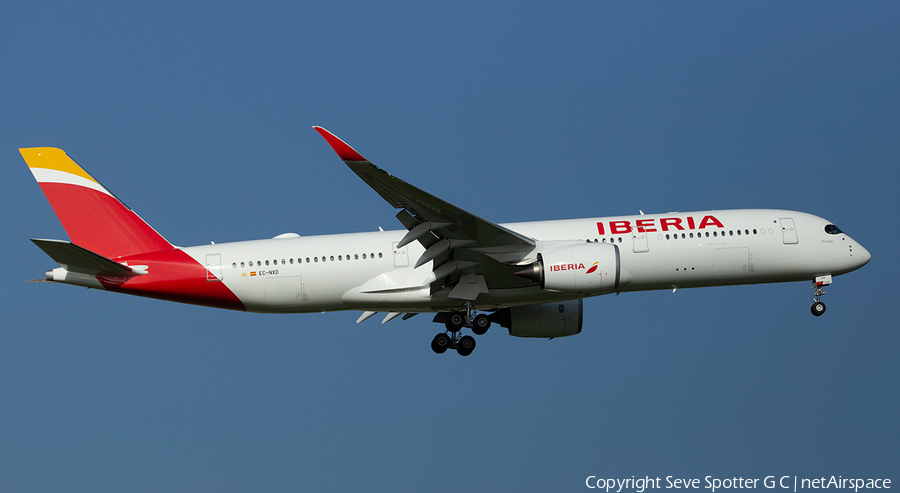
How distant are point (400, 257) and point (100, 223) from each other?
1028cm

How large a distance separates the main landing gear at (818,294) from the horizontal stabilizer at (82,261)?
22.8m

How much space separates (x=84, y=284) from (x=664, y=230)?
18.5 meters

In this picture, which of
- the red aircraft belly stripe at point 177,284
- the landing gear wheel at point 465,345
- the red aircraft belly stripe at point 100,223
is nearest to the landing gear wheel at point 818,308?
the landing gear wheel at point 465,345

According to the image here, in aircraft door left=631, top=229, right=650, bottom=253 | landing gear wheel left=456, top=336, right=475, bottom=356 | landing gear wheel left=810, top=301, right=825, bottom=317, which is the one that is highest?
aircraft door left=631, top=229, right=650, bottom=253

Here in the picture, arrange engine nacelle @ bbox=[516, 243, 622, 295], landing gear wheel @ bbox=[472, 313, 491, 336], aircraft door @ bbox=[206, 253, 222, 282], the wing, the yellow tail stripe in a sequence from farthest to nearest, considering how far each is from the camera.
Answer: landing gear wheel @ bbox=[472, 313, 491, 336] → the yellow tail stripe → aircraft door @ bbox=[206, 253, 222, 282] → engine nacelle @ bbox=[516, 243, 622, 295] → the wing

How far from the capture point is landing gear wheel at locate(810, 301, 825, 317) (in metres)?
30.5

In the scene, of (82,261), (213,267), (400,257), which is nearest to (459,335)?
(400,257)

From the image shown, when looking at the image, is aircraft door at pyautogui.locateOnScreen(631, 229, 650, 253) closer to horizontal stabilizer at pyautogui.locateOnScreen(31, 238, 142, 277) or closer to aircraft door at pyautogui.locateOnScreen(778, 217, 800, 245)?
aircraft door at pyautogui.locateOnScreen(778, 217, 800, 245)

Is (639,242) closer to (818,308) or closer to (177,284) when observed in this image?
(818,308)

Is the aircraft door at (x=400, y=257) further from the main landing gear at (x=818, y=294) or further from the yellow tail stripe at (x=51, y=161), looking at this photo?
the main landing gear at (x=818, y=294)

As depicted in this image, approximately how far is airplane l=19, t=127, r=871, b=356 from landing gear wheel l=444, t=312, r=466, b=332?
0.49m

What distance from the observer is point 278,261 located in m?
27.9

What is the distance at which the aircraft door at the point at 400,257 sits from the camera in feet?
92.1

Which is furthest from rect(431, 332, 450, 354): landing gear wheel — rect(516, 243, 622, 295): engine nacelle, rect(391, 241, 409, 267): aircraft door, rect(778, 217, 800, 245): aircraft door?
rect(778, 217, 800, 245): aircraft door
